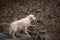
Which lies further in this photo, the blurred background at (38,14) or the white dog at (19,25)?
the blurred background at (38,14)

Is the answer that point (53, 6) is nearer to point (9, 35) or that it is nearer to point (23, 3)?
point (23, 3)

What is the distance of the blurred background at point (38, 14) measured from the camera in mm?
5379

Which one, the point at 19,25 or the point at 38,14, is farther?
the point at 38,14

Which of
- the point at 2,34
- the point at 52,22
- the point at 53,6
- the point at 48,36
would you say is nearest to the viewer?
the point at 2,34

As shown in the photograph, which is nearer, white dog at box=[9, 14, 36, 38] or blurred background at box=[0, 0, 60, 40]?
white dog at box=[9, 14, 36, 38]

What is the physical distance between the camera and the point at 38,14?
234 inches

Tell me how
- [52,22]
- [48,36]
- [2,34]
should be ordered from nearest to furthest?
[2,34], [48,36], [52,22]

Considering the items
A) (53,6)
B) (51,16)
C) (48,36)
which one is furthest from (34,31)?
(53,6)

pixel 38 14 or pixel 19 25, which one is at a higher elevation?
pixel 38 14

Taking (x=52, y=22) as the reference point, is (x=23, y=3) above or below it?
above

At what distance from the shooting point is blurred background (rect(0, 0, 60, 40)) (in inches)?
212

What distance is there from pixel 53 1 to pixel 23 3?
1.24m

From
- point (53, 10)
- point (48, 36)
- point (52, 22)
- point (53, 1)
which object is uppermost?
point (53, 1)

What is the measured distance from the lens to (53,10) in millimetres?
6000
